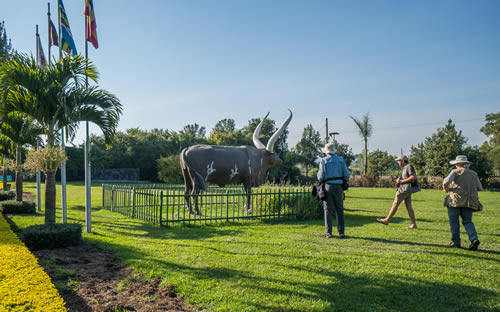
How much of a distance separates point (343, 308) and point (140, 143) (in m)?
41.1

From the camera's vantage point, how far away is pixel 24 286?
140 inches

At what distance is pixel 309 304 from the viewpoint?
3.59 metres

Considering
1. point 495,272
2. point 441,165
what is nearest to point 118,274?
point 495,272

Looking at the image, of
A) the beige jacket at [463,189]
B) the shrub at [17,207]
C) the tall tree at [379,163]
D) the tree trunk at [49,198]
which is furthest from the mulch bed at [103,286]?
the tall tree at [379,163]

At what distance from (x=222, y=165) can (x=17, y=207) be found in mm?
6818

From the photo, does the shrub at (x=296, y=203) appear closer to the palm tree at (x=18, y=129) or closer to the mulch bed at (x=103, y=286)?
the mulch bed at (x=103, y=286)

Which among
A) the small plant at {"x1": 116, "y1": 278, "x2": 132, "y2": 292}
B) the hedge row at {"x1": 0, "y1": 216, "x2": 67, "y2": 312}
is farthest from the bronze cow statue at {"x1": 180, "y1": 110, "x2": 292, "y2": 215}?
the hedge row at {"x1": 0, "y1": 216, "x2": 67, "y2": 312}

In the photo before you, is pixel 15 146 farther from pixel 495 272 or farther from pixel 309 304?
pixel 495 272

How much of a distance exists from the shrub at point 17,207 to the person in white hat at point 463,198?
11.9m

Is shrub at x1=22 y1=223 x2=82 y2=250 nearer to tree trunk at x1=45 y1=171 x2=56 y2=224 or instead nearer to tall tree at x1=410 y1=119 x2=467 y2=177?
tree trunk at x1=45 y1=171 x2=56 y2=224

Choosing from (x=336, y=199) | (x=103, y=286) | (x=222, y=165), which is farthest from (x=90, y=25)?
(x=336, y=199)

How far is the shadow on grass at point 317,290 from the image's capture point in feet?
11.7

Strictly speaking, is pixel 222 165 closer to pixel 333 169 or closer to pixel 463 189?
pixel 333 169

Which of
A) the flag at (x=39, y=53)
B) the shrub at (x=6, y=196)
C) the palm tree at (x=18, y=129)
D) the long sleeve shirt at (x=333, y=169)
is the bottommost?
the shrub at (x=6, y=196)
